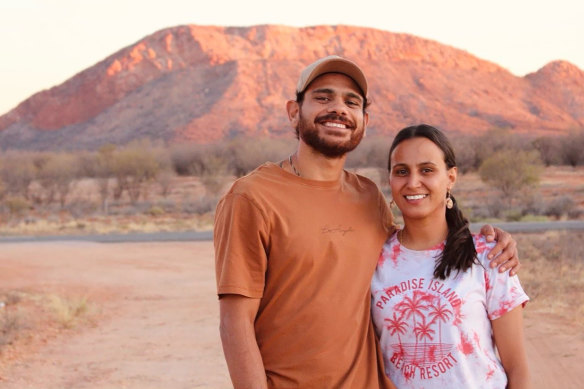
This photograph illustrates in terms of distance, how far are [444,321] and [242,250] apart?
92cm

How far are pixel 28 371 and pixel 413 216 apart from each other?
21.1 ft

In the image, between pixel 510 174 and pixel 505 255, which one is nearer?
pixel 505 255

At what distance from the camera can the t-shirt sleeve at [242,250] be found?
2773 mm

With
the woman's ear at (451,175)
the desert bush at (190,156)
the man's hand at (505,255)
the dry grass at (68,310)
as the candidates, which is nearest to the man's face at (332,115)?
the woman's ear at (451,175)

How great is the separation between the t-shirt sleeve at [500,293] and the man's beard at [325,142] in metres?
0.82

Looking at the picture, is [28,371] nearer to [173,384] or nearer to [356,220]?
[173,384]

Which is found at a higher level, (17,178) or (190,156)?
(190,156)

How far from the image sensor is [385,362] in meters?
3.12

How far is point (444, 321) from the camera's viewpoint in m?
2.93

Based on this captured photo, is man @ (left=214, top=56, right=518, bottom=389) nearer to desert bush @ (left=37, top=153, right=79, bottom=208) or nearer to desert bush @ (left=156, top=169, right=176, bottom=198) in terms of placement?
desert bush @ (left=37, top=153, right=79, bottom=208)

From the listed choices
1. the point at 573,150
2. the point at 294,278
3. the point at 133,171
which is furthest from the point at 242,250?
the point at 573,150

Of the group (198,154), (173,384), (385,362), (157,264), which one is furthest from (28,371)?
(198,154)

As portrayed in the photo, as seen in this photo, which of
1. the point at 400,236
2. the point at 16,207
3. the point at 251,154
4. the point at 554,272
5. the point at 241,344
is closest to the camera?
the point at 241,344

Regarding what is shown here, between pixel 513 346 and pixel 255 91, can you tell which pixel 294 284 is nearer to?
pixel 513 346
